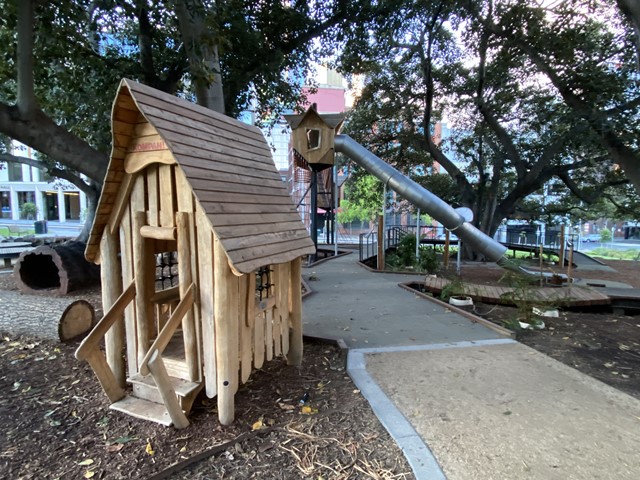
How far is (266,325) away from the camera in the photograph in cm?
338

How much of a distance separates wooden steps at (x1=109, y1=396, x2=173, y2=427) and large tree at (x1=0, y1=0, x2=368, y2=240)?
260 centimetres

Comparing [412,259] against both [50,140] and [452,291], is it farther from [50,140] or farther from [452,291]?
[50,140]

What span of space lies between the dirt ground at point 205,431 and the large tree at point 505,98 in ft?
27.9

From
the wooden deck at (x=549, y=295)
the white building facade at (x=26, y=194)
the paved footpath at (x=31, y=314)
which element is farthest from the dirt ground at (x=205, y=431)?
the white building facade at (x=26, y=194)

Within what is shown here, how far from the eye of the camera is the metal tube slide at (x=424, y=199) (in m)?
12.6

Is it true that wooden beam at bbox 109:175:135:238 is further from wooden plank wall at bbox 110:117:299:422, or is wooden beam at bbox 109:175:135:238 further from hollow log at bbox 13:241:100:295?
hollow log at bbox 13:241:100:295

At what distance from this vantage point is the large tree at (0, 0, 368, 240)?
4.30 metres

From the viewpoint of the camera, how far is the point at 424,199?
494 inches

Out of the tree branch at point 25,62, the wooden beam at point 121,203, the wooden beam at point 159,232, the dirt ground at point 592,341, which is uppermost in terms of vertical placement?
the tree branch at point 25,62

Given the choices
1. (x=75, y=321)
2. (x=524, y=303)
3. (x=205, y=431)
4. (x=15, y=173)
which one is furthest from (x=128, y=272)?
(x=15, y=173)

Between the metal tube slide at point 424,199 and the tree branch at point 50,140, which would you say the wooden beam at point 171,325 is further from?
the metal tube slide at point 424,199

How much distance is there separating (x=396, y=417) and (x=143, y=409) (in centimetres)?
198

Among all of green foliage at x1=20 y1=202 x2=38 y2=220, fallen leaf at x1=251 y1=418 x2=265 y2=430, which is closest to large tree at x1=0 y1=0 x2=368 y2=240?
fallen leaf at x1=251 y1=418 x2=265 y2=430

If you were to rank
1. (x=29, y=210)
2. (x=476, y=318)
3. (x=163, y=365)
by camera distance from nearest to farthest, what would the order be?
(x=163, y=365), (x=476, y=318), (x=29, y=210)
